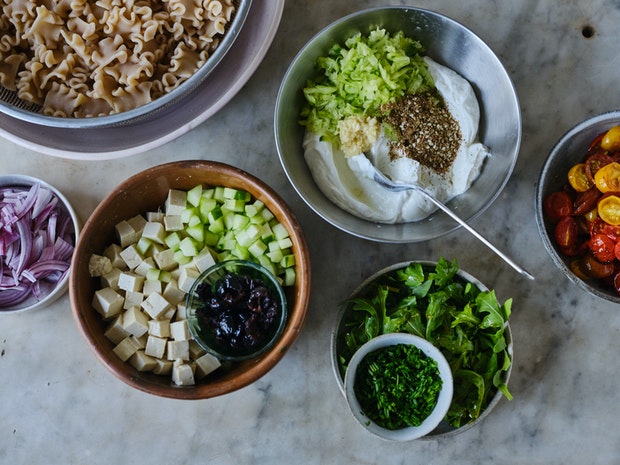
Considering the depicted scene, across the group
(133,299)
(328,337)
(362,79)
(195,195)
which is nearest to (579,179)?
(362,79)

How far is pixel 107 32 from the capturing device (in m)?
1.76

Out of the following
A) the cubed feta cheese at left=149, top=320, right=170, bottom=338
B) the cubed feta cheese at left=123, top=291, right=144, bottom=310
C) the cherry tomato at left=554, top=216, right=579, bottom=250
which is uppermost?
the cherry tomato at left=554, top=216, right=579, bottom=250

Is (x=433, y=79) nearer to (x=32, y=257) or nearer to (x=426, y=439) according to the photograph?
(x=426, y=439)

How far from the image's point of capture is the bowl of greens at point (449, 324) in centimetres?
178

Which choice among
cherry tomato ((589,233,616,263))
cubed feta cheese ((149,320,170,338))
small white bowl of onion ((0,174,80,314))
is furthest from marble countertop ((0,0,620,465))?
cubed feta cheese ((149,320,170,338))

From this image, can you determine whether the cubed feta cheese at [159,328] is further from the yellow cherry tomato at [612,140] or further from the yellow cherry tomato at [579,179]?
the yellow cherry tomato at [612,140]

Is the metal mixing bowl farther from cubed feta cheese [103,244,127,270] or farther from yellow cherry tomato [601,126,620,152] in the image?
cubed feta cheese [103,244,127,270]

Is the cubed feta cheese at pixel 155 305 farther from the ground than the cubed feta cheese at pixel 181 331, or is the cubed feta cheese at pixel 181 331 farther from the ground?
the cubed feta cheese at pixel 155 305

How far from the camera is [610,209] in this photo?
1772 millimetres

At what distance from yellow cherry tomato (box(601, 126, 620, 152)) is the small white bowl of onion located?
1522mm

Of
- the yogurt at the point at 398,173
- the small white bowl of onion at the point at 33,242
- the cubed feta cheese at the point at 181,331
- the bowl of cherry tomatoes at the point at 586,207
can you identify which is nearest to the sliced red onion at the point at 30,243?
the small white bowl of onion at the point at 33,242

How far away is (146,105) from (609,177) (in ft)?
4.05

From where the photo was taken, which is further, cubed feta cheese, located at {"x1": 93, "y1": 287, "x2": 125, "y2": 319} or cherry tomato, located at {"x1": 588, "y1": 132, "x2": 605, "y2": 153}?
cherry tomato, located at {"x1": 588, "y1": 132, "x2": 605, "y2": 153}

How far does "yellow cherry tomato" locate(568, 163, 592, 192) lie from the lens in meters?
1.83
